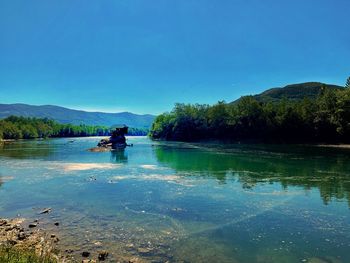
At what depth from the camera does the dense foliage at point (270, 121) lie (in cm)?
11906

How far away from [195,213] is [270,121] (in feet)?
399

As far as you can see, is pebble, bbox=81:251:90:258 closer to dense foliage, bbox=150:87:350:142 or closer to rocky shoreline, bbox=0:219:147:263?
rocky shoreline, bbox=0:219:147:263

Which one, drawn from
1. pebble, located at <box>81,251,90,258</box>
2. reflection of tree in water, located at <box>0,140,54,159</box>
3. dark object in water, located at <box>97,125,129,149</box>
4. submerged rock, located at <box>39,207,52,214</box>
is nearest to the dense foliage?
dark object in water, located at <box>97,125,129,149</box>

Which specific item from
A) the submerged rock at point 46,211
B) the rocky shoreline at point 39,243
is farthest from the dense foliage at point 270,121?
the rocky shoreline at point 39,243

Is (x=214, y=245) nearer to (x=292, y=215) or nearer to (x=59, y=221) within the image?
(x=292, y=215)

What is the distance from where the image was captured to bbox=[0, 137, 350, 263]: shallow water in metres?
17.6

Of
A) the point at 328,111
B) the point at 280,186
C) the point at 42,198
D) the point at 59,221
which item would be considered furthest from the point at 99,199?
the point at 328,111

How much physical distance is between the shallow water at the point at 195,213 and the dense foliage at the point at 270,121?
8214cm

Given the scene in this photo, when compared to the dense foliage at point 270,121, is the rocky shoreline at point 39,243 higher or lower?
lower

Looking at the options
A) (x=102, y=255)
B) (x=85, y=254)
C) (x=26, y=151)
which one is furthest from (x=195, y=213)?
(x=26, y=151)

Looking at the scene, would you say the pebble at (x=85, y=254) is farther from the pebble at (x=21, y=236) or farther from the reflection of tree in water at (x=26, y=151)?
the reflection of tree in water at (x=26, y=151)

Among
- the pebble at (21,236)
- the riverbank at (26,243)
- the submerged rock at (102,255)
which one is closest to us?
the riverbank at (26,243)

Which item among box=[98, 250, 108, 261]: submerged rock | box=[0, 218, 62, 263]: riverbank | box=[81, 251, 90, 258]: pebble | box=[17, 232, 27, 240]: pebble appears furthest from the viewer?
box=[17, 232, 27, 240]: pebble

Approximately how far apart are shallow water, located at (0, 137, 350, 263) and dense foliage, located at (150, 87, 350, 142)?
8214 centimetres
